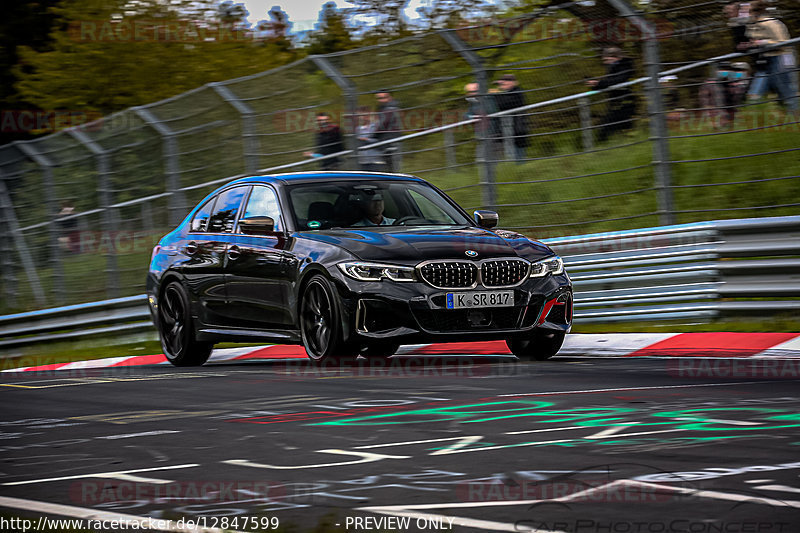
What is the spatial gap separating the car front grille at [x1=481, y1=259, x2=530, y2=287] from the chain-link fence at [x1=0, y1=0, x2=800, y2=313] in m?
2.70

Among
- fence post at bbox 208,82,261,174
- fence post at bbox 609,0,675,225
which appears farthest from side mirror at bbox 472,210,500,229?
fence post at bbox 208,82,261,174

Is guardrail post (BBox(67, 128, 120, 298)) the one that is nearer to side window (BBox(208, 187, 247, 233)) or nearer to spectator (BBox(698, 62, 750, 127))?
side window (BBox(208, 187, 247, 233))

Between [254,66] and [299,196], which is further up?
[299,196]

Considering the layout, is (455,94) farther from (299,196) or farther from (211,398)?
(211,398)

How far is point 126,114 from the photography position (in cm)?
1769

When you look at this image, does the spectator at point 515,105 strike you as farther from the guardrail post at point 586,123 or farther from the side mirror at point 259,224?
the side mirror at point 259,224

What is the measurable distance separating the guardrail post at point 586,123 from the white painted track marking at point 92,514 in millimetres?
9028

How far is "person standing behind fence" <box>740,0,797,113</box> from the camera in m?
12.1

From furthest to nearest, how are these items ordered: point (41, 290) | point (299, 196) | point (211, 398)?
1. point (41, 290)
2. point (299, 196)
3. point (211, 398)

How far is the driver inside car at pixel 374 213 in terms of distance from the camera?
10.9 meters

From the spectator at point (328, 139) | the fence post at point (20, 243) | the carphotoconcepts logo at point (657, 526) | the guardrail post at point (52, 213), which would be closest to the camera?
the carphotoconcepts logo at point (657, 526)

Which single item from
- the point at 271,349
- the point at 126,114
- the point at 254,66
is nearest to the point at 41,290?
the point at 126,114

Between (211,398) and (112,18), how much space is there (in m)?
34.6

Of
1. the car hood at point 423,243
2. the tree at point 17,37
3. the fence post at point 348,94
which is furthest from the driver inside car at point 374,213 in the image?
the tree at point 17,37
